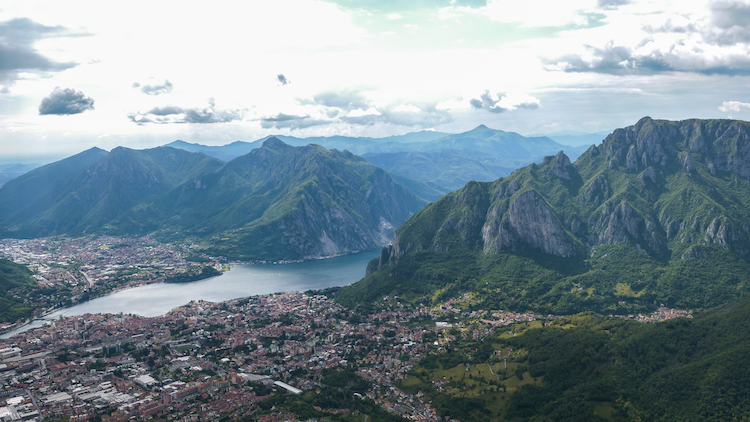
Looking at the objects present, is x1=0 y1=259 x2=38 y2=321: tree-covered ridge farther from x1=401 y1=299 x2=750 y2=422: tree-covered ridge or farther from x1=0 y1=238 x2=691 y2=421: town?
x1=401 y1=299 x2=750 y2=422: tree-covered ridge

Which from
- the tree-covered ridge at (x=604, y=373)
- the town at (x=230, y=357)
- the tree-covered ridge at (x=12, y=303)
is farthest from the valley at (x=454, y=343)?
the tree-covered ridge at (x=12, y=303)

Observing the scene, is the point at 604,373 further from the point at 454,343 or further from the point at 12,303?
the point at 12,303

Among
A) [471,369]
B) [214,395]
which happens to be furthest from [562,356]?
[214,395]

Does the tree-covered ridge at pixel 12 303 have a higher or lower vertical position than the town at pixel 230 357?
higher

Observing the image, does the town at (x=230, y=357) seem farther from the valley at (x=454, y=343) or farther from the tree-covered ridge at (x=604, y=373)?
the tree-covered ridge at (x=604, y=373)

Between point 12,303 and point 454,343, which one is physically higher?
point 12,303

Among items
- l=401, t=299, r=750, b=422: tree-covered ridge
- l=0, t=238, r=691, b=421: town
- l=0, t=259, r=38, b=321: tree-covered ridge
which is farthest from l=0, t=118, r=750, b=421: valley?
l=0, t=259, r=38, b=321: tree-covered ridge

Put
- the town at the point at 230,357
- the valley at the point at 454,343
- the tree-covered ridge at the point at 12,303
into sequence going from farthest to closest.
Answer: the tree-covered ridge at the point at 12,303
the town at the point at 230,357
the valley at the point at 454,343

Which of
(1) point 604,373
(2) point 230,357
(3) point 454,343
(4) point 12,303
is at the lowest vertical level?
(3) point 454,343

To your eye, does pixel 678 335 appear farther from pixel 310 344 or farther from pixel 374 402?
pixel 310 344

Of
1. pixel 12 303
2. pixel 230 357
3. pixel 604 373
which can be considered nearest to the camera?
pixel 604 373

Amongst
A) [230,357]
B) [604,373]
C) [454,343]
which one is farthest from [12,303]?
[604,373]

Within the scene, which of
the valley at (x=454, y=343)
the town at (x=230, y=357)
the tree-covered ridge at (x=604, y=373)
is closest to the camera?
the tree-covered ridge at (x=604, y=373)
